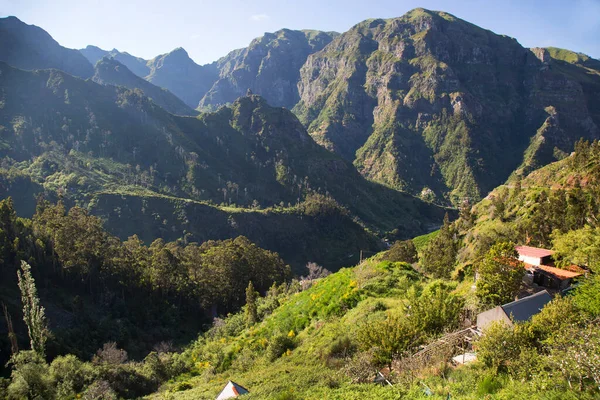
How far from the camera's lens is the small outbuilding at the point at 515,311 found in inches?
717

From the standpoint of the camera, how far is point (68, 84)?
19775 cm

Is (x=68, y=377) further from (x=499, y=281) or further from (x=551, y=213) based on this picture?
(x=551, y=213)

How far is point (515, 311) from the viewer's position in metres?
19.0

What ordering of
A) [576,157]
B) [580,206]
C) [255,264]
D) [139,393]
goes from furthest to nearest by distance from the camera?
[255,264] → [576,157] → [580,206] → [139,393]

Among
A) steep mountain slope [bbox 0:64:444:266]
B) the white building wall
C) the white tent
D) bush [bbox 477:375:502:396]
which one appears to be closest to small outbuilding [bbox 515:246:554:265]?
the white building wall

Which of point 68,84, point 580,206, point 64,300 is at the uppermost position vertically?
point 68,84

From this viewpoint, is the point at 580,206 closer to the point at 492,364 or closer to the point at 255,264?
the point at 492,364

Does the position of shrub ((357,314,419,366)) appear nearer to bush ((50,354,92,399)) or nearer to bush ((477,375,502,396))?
bush ((477,375,502,396))

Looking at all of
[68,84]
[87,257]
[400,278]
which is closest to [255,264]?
[87,257]

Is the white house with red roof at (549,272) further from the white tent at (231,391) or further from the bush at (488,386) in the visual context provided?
the white tent at (231,391)

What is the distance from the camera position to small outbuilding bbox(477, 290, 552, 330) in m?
18.2

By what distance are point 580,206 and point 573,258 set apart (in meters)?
18.5

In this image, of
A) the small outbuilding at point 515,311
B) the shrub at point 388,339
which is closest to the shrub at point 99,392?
the shrub at point 388,339

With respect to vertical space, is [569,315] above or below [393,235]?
above
